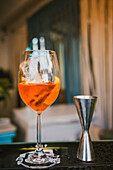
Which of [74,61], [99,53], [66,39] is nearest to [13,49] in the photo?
[66,39]

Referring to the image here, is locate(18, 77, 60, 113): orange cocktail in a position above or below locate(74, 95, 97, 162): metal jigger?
above

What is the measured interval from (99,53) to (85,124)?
2560 mm

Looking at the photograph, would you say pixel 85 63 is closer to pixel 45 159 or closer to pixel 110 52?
pixel 110 52

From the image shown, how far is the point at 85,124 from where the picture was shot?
43 cm

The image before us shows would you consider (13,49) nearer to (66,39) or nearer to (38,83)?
(66,39)

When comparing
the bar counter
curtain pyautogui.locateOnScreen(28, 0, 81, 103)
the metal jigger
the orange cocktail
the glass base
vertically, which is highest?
curtain pyautogui.locateOnScreen(28, 0, 81, 103)

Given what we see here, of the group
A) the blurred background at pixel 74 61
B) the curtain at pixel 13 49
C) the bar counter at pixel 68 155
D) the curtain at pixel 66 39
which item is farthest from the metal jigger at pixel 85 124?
the curtain at pixel 13 49

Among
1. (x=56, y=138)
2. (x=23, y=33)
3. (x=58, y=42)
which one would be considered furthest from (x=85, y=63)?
(x=23, y=33)

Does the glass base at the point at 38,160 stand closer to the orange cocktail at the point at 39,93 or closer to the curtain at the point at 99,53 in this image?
the orange cocktail at the point at 39,93

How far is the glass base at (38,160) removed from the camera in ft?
1.31

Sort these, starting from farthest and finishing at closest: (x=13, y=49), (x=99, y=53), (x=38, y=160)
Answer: (x=13, y=49), (x=99, y=53), (x=38, y=160)

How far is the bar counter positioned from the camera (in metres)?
0.40

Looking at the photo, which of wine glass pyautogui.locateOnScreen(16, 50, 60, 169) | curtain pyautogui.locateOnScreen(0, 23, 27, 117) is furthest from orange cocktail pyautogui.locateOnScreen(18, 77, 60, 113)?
curtain pyautogui.locateOnScreen(0, 23, 27, 117)

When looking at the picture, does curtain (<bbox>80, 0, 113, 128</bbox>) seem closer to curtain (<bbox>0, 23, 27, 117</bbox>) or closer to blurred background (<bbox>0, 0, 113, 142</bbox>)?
blurred background (<bbox>0, 0, 113, 142</bbox>)
